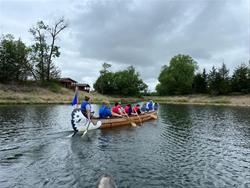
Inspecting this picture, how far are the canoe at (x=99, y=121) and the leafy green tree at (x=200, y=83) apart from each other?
68.5 metres

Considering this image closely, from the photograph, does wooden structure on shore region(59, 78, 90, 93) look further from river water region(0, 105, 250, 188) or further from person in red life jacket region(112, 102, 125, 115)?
river water region(0, 105, 250, 188)

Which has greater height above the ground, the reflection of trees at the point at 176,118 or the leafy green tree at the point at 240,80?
the leafy green tree at the point at 240,80

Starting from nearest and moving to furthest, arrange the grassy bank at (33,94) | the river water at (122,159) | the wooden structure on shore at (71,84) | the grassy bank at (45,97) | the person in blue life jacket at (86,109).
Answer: the river water at (122,159), the person in blue life jacket at (86,109), the grassy bank at (33,94), the grassy bank at (45,97), the wooden structure on shore at (71,84)

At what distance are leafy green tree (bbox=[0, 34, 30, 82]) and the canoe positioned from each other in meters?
48.8

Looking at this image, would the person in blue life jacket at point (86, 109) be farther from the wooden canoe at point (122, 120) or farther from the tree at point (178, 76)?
the tree at point (178, 76)

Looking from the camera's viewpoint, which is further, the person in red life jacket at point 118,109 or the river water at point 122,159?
the person in red life jacket at point 118,109

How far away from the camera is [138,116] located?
3048 cm

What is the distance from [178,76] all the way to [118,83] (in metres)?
26.7

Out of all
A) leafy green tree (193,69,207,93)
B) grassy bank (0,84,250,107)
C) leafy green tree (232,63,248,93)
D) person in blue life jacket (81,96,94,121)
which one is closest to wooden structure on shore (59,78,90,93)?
grassy bank (0,84,250,107)

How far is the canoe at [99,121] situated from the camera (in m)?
21.1

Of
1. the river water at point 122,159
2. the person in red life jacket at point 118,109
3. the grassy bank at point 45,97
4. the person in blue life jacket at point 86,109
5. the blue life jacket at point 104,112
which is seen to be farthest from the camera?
the grassy bank at point 45,97

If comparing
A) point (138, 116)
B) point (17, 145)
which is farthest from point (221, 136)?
point (17, 145)

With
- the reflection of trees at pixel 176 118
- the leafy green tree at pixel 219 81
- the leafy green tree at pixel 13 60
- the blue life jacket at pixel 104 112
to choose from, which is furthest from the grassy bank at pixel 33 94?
the leafy green tree at pixel 219 81

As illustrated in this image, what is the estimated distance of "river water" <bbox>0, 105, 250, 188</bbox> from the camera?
11.2 meters
